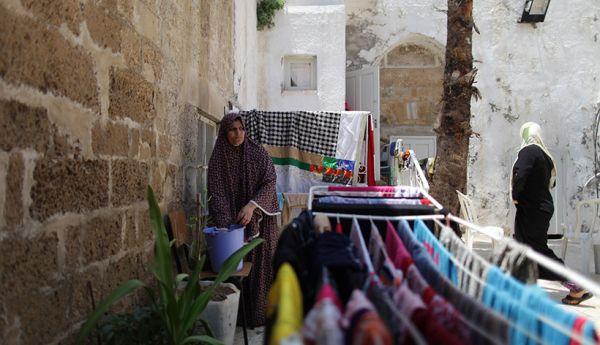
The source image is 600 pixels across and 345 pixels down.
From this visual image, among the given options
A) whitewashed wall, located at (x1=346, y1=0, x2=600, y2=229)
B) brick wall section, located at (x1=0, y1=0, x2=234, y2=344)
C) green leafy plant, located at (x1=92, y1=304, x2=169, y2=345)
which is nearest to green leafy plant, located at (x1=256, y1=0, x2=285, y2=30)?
whitewashed wall, located at (x1=346, y1=0, x2=600, y2=229)

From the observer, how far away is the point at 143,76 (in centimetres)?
269

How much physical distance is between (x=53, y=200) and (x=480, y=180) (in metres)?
8.50

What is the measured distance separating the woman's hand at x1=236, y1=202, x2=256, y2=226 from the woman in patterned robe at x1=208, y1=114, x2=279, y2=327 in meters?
0.07

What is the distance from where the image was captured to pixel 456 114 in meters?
4.35

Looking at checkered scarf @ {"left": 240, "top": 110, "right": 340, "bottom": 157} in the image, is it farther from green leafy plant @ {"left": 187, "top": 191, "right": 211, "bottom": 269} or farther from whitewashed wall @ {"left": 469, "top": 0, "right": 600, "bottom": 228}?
whitewashed wall @ {"left": 469, "top": 0, "right": 600, "bottom": 228}

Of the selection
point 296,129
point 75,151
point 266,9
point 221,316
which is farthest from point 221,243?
point 266,9

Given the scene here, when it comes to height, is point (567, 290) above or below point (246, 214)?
below

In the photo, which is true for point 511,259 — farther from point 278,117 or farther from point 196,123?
point 278,117

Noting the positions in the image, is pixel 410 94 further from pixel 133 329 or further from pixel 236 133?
pixel 133 329

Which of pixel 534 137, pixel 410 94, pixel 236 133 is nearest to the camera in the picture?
pixel 236 133

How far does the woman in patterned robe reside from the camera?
3.61 meters

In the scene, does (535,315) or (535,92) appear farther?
(535,92)

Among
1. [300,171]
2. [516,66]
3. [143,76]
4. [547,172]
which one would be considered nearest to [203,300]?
[143,76]

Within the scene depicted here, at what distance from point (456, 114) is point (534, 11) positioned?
5864 millimetres
